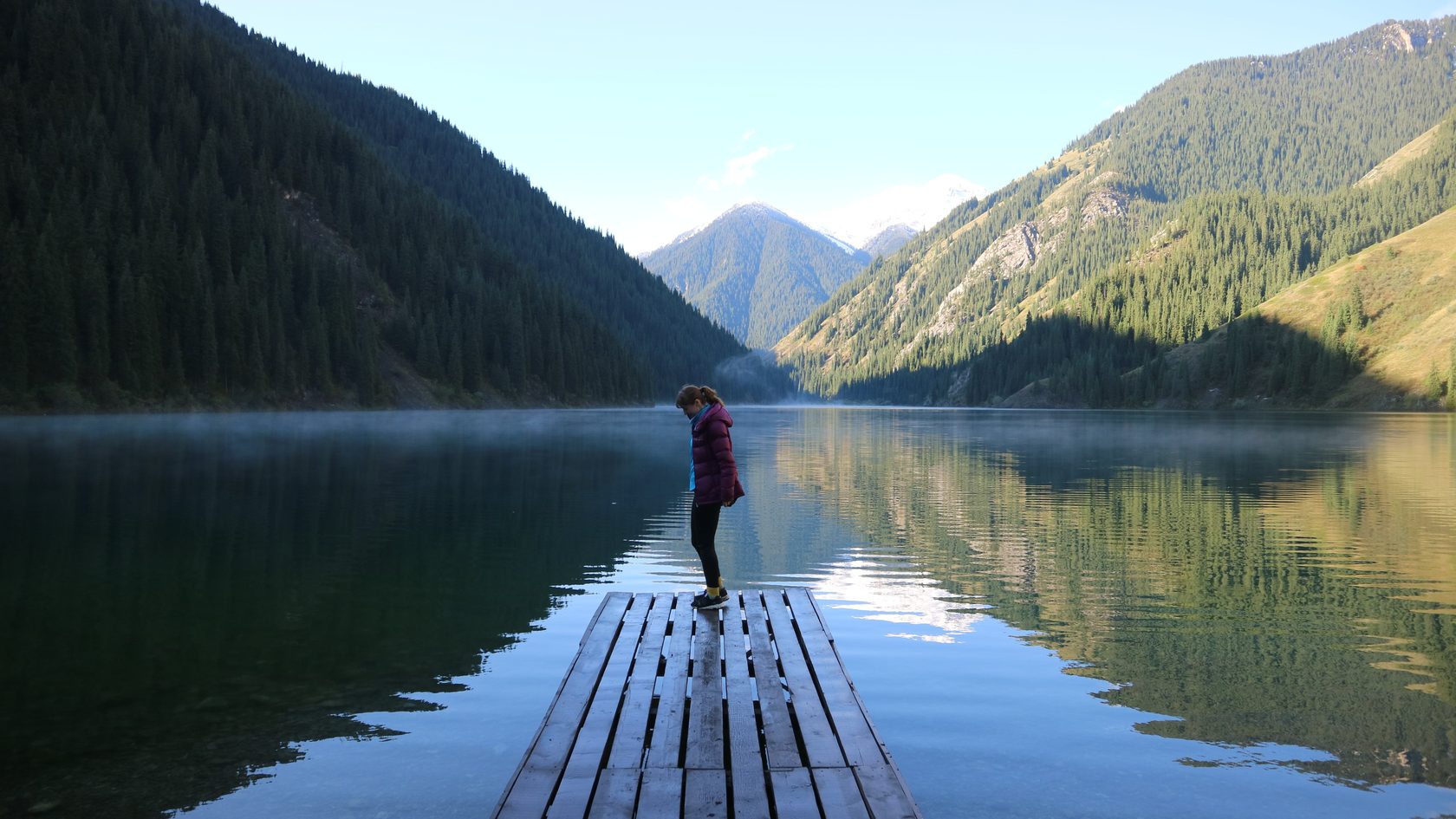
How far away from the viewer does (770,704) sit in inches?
421

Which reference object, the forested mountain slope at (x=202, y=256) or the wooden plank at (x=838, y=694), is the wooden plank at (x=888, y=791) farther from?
the forested mountain slope at (x=202, y=256)

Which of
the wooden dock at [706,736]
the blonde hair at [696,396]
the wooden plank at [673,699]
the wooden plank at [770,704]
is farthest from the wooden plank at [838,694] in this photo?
the blonde hair at [696,396]

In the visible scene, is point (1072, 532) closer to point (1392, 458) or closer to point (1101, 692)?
point (1101, 692)

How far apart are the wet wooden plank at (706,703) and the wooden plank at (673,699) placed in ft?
0.33

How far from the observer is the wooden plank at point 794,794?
7.93 metres

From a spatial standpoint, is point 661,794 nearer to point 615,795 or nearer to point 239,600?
point 615,795

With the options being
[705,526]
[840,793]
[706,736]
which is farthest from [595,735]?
[705,526]

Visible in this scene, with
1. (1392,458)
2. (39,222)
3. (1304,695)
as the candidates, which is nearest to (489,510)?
(1304,695)

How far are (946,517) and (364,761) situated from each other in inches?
941

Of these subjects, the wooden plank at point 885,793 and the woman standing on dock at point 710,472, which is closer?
the wooden plank at point 885,793

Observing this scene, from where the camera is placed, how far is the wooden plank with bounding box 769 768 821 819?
7.93 metres

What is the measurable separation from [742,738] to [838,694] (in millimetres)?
1675

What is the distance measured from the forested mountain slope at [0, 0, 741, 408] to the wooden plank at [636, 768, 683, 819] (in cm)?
10742

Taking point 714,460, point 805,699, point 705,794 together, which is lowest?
point 705,794
